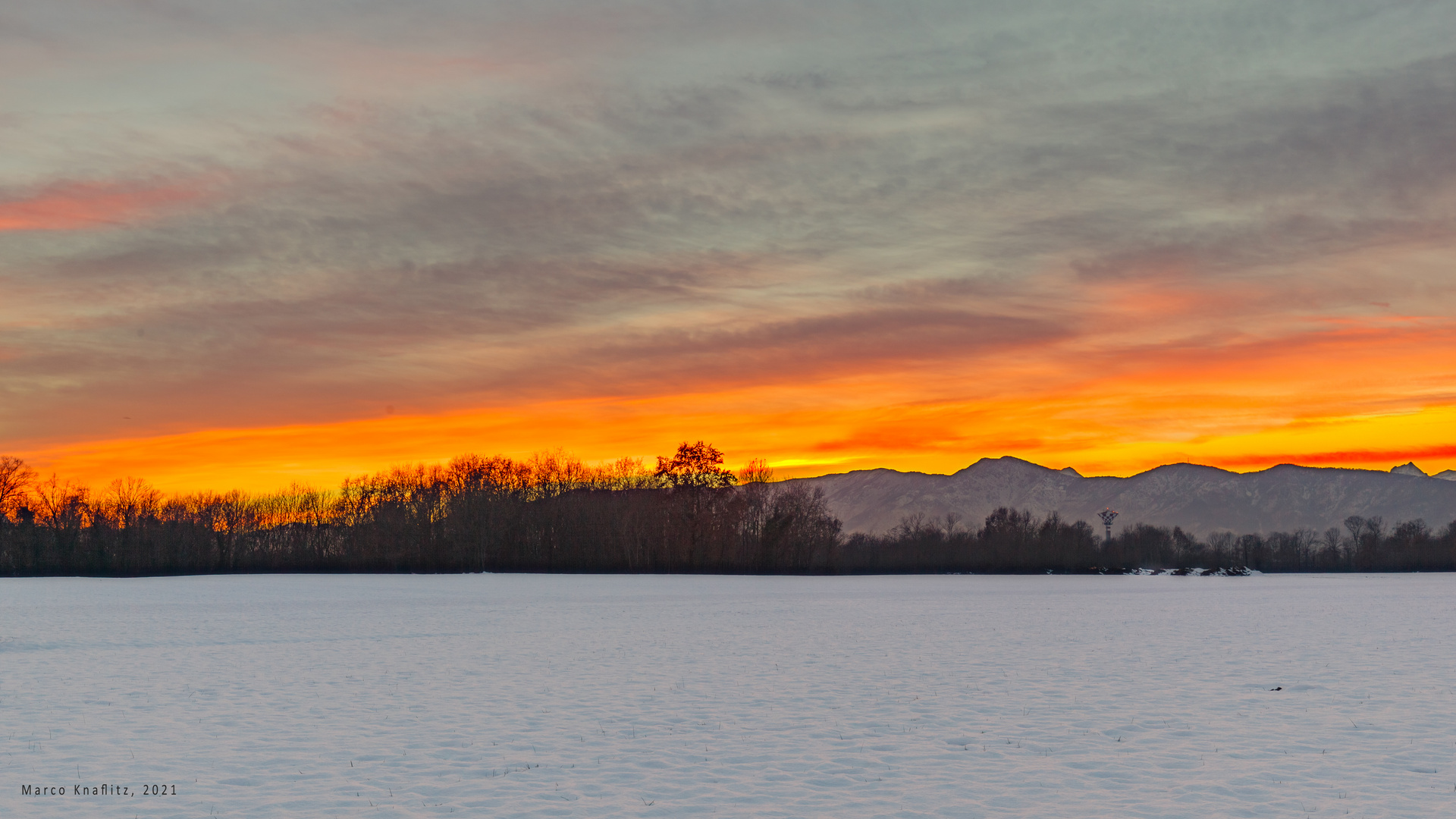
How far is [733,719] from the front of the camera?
591 inches

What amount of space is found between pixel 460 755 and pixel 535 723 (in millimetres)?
2260

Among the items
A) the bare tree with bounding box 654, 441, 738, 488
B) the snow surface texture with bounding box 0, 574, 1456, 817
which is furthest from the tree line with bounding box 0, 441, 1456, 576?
the snow surface texture with bounding box 0, 574, 1456, 817

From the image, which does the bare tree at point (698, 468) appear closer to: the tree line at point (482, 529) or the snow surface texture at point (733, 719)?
the tree line at point (482, 529)

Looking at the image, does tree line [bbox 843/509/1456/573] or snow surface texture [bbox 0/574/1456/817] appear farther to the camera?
tree line [bbox 843/509/1456/573]

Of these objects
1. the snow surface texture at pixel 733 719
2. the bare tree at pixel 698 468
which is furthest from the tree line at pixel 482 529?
the snow surface texture at pixel 733 719

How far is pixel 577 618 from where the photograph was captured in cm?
3556

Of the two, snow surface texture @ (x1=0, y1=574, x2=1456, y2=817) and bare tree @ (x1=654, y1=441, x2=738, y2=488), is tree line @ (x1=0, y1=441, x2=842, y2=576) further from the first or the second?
snow surface texture @ (x1=0, y1=574, x2=1456, y2=817)

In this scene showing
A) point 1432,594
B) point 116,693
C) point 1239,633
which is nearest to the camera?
point 116,693

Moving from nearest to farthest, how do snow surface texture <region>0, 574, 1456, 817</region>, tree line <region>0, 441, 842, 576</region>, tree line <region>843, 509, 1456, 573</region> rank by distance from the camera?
snow surface texture <region>0, 574, 1456, 817</region> → tree line <region>0, 441, 842, 576</region> → tree line <region>843, 509, 1456, 573</region>

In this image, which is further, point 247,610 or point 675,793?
point 247,610

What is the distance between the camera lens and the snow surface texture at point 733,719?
10508mm

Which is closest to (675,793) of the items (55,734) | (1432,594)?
(55,734)

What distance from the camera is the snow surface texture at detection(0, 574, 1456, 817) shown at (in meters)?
10.5

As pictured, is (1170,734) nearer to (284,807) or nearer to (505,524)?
(284,807)
